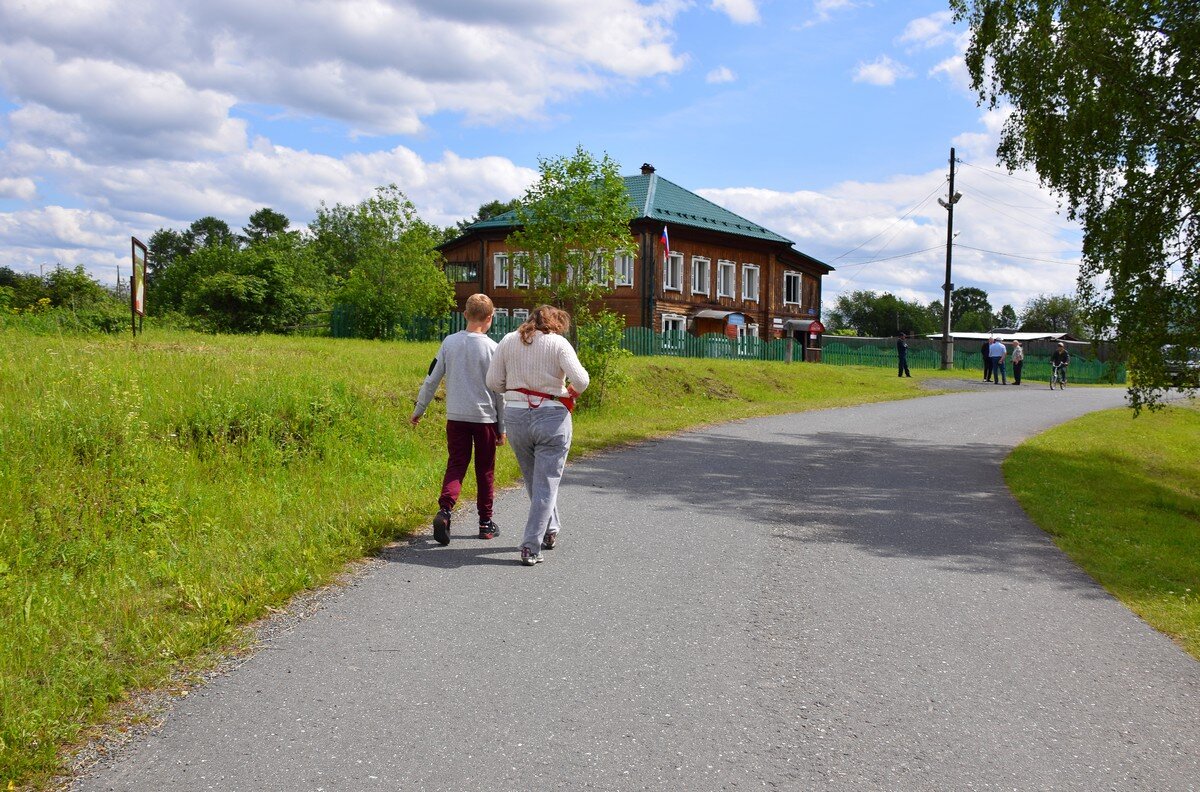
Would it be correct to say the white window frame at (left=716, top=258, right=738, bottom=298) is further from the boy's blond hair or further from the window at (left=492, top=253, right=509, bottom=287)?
the boy's blond hair

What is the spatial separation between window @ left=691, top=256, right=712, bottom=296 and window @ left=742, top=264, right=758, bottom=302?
2621 mm

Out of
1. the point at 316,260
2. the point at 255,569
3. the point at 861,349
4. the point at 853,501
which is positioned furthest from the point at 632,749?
the point at 316,260

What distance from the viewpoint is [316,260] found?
8500cm

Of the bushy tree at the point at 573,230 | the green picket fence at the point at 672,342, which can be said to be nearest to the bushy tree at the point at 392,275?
the green picket fence at the point at 672,342

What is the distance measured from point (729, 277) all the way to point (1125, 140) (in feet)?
104

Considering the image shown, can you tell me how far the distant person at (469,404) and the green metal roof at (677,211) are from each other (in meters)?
35.0

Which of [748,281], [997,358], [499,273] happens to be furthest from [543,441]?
[748,281]

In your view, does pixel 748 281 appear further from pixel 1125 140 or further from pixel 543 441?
pixel 543 441

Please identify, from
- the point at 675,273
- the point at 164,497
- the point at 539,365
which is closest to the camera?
the point at 539,365

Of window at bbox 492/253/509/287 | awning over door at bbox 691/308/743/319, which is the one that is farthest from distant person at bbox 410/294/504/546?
window at bbox 492/253/509/287

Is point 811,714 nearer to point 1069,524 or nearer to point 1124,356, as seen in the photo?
point 1069,524

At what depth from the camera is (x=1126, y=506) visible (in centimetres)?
1177

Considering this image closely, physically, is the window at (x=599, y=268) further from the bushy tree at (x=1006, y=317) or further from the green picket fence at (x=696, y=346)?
the bushy tree at (x=1006, y=317)

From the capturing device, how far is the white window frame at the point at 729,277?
45312 mm
